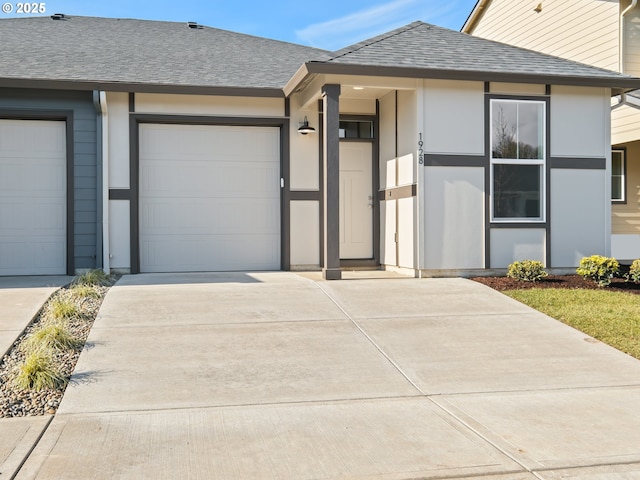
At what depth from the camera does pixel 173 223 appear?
35.4 feet

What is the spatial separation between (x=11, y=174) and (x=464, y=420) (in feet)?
28.1

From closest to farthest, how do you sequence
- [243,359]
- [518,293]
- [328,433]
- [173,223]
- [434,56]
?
[328,433]
[243,359]
[518,293]
[434,56]
[173,223]

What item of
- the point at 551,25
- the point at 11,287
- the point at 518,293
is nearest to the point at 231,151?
the point at 11,287

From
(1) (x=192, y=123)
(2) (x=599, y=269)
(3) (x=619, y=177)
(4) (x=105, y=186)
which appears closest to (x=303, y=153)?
(1) (x=192, y=123)

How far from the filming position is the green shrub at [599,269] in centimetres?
953

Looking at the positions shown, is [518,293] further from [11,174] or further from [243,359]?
[11,174]

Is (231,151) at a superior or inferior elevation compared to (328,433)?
superior

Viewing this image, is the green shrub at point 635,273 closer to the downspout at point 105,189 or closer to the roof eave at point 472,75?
the roof eave at point 472,75

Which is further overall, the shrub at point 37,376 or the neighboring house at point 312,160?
the neighboring house at point 312,160

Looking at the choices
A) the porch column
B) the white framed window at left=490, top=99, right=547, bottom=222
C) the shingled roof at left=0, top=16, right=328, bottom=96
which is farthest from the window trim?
the shingled roof at left=0, top=16, right=328, bottom=96

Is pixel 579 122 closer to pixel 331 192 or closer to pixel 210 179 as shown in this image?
pixel 331 192

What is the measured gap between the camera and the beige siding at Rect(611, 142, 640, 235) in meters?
14.0

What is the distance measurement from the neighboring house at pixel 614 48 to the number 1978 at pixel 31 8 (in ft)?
36.9

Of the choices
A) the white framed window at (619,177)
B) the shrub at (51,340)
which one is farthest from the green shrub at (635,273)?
the shrub at (51,340)
